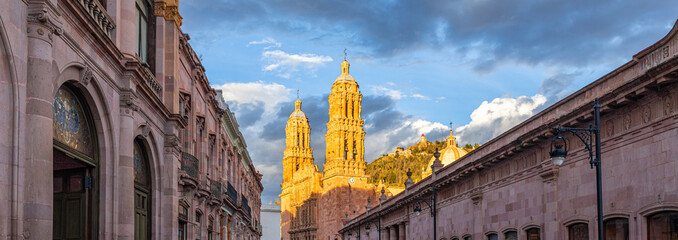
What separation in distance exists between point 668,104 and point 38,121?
14611 millimetres

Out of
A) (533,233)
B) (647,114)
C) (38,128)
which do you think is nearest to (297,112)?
(533,233)

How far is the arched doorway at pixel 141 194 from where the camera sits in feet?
70.2

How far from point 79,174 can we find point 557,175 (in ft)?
54.2

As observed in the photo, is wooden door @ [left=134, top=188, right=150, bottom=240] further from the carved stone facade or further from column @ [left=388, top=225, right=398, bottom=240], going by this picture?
column @ [left=388, top=225, right=398, bottom=240]

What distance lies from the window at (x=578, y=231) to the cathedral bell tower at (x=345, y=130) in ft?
337

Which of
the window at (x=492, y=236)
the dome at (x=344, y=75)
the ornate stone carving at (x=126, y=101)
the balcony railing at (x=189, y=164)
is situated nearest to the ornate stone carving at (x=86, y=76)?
the ornate stone carving at (x=126, y=101)

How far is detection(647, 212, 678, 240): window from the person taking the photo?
19.3 metres

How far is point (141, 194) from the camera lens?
72.6 feet

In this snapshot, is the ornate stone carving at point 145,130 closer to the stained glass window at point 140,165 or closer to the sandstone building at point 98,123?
the sandstone building at point 98,123

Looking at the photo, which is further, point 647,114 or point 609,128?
point 609,128

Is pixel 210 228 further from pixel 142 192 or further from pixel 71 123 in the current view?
pixel 71 123

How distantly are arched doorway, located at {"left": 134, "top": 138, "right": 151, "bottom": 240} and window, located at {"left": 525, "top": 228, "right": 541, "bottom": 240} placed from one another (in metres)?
14.4

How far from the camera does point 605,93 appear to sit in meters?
22.6

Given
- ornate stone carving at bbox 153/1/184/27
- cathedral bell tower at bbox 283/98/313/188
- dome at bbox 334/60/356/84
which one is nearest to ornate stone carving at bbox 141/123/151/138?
ornate stone carving at bbox 153/1/184/27
